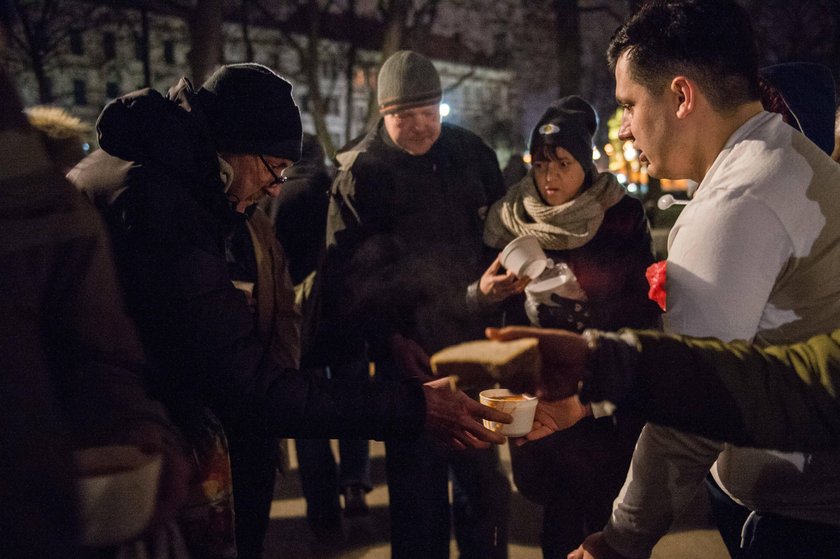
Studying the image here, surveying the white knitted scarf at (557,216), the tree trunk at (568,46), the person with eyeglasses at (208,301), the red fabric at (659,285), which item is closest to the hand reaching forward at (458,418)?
the person with eyeglasses at (208,301)

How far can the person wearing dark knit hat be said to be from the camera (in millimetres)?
3260

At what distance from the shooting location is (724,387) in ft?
4.74

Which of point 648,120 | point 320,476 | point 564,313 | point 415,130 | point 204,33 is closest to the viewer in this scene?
point 648,120

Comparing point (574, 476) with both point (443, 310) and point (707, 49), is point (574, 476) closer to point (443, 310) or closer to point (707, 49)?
point (443, 310)

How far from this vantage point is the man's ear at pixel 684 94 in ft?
6.17

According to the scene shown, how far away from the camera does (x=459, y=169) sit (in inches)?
161

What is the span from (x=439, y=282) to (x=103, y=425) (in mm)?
2473

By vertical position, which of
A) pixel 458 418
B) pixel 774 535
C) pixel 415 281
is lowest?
pixel 774 535

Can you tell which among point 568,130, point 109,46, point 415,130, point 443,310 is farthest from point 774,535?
point 109,46

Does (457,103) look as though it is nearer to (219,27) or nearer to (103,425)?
(219,27)

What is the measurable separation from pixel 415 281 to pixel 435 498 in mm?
1116

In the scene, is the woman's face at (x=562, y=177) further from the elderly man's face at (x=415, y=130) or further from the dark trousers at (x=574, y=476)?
the dark trousers at (x=574, y=476)

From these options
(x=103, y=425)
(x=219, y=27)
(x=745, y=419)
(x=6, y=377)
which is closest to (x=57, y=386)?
(x=103, y=425)

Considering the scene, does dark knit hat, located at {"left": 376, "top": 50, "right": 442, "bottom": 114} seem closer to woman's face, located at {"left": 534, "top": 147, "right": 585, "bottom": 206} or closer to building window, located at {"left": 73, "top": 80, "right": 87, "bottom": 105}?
woman's face, located at {"left": 534, "top": 147, "right": 585, "bottom": 206}
